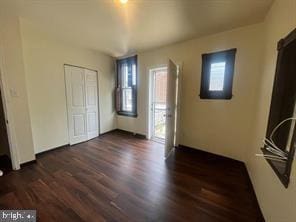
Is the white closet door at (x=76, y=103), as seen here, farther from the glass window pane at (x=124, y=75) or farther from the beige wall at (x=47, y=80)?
the glass window pane at (x=124, y=75)

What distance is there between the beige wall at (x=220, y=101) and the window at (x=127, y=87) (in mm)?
777

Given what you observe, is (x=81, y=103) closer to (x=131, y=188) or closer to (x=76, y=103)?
(x=76, y=103)

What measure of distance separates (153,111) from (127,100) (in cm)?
105

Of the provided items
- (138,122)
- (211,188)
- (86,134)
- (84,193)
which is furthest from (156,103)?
(84,193)

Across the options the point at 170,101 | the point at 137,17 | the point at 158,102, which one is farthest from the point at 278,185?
the point at 158,102

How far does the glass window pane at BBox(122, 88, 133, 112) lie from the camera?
4507mm

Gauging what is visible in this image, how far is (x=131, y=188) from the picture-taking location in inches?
79.0

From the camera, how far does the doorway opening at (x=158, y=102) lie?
3.95m

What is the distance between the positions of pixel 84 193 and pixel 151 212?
0.97 metres

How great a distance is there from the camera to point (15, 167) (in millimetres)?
2438

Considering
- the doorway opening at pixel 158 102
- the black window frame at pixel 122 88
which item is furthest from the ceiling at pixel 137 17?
the black window frame at pixel 122 88

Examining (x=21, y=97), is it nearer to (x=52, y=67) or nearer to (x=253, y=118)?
(x=52, y=67)

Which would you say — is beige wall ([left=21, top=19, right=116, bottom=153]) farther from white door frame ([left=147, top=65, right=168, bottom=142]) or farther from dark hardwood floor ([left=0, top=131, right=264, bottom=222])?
white door frame ([left=147, top=65, right=168, bottom=142])

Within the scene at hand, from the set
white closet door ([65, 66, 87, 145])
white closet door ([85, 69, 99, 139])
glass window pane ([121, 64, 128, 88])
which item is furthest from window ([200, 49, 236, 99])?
white closet door ([65, 66, 87, 145])
